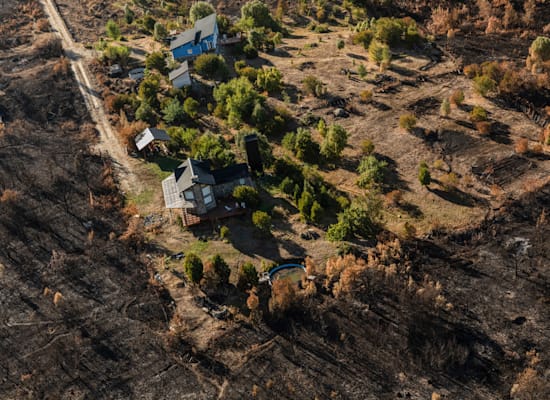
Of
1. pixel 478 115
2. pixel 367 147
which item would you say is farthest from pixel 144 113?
pixel 478 115

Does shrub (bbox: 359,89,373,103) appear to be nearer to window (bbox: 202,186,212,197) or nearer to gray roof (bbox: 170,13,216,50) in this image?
window (bbox: 202,186,212,197)

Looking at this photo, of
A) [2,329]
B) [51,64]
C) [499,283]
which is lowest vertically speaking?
[499,283]

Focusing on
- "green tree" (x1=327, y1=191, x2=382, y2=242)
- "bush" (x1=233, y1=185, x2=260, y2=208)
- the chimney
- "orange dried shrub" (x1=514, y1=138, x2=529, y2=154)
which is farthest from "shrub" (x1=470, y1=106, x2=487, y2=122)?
"bush" (x1=233, y1=185, x2=260, y2=208)

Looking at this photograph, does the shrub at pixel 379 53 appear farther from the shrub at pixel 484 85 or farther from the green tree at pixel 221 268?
the green tree at pixel 221 268

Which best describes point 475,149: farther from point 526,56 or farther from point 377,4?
point 377,4

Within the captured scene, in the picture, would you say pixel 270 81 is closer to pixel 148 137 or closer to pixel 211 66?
pixel 211 66

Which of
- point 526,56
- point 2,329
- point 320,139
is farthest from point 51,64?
point 526,56
